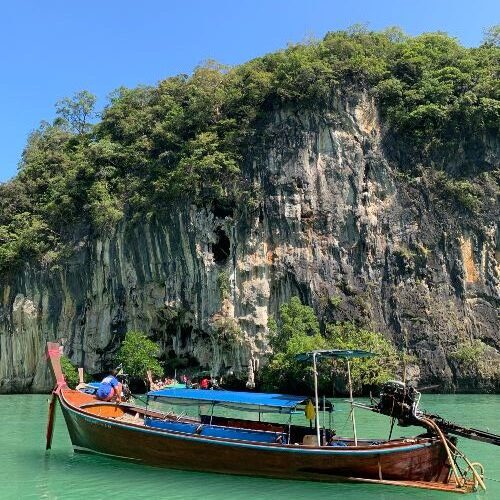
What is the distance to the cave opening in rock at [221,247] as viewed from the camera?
3619 cm

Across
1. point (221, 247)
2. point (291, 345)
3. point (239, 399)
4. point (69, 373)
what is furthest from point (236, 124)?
point (239, 399)

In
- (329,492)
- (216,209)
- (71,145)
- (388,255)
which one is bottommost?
(329,492)

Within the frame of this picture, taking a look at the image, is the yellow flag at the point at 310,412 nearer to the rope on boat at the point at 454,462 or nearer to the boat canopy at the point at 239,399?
the boat canopy at the point at 239,399

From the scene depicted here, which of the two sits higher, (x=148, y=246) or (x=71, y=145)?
(x=71, y=145)

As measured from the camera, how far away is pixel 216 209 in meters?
36.7

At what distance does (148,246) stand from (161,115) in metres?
10.3

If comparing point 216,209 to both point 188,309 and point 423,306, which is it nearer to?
point 188,309

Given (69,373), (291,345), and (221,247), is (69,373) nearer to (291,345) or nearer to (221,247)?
(221,247)

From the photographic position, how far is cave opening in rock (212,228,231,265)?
1425 inches

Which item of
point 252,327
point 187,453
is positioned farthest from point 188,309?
point 187,453

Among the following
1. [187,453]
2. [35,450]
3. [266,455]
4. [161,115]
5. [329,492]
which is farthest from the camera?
[161,115]

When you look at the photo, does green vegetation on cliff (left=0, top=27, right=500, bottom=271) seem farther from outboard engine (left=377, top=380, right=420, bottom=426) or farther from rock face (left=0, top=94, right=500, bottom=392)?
outboard engine (left=377, top=380, right=420, bottom=426)

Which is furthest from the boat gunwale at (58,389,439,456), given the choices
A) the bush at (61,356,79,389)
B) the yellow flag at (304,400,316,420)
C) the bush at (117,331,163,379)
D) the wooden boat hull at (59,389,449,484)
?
the bush at (61,356,79,389)

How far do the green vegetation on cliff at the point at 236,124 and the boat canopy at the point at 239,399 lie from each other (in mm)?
23016
